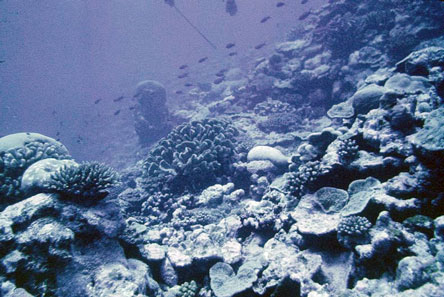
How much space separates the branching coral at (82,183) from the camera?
3926 mm

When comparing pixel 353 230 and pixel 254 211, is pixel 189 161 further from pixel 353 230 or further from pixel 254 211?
pixel 353 230

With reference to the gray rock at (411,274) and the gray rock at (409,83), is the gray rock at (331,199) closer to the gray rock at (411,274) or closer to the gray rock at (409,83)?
the gray rock at (411,274)

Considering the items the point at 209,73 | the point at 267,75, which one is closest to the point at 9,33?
the point at 209,73

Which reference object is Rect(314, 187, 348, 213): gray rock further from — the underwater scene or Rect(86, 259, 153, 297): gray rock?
Rect(86, 259, 153, 297): gray rock

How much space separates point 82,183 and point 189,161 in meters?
3.40

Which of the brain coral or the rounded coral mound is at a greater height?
the rounded coral mound

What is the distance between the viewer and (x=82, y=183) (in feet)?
Result: 13.1

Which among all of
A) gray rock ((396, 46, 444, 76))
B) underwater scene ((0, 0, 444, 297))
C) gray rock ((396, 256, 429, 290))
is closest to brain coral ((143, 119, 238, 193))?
underwater scene ((0, 0, 444, 297))

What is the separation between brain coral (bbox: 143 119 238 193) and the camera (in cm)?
720

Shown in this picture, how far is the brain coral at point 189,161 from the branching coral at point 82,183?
3.01 metres

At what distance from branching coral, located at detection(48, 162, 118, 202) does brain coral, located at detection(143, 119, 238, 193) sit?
9.87 feet

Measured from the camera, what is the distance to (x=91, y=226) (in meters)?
3.79

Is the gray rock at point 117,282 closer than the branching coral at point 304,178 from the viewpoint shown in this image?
Yes

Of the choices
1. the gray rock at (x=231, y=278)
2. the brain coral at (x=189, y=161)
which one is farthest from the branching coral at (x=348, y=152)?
the brain coral at (x=189, y=161)
